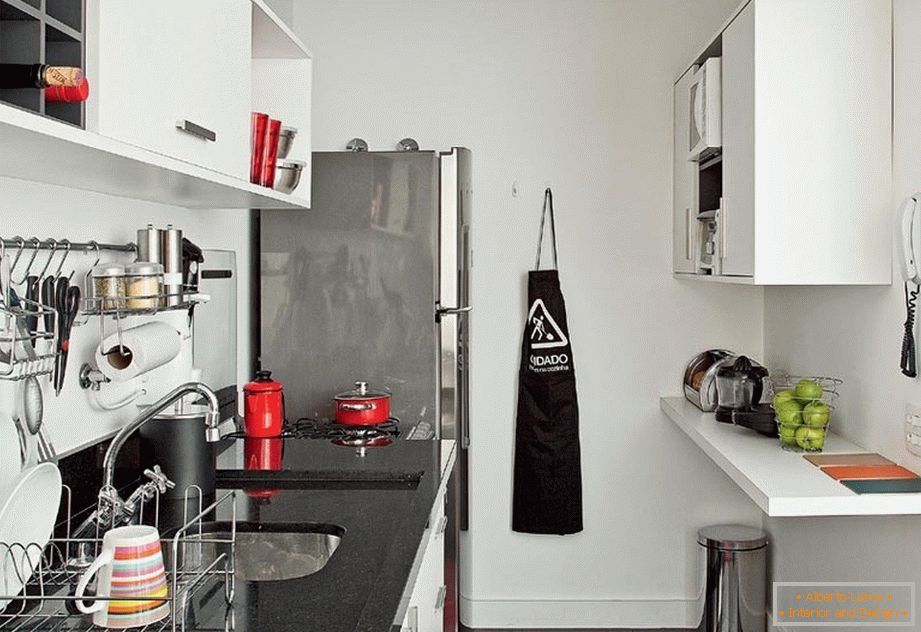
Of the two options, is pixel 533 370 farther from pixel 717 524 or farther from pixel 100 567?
pixel 100 567

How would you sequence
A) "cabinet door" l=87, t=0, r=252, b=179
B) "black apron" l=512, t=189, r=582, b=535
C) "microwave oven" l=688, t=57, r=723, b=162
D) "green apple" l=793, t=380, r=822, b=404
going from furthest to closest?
"black apron" l=512, t=189, r=582, b=535, "microwave oven" l=688, t=57, r=723, b=162, "green apple" l=793, t=380, r=822, b=404, "cabinet door" l=87, t=0, r=252, b=179

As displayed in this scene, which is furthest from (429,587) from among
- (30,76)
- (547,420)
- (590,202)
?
(590,202)

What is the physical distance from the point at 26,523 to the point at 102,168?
1.85ft

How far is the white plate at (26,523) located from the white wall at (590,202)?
2634 millimetres

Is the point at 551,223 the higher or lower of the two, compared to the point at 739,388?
higher

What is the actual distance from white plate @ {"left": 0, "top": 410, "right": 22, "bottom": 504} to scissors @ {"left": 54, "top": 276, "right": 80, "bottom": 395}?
39 centimetres

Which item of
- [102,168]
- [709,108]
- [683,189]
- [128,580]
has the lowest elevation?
[128,580]

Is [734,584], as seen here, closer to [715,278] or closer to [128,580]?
[715,278]

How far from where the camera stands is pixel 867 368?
3150 mm

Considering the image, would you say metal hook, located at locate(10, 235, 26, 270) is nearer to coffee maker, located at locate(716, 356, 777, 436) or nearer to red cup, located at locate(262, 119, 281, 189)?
red cup, located at locate(262, 119, 281, 189)

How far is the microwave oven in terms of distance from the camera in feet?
11.2

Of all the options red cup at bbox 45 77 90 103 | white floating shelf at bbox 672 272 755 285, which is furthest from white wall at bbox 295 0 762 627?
red cup at bbox 45 77 90 103

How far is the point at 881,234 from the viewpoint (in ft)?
9.65

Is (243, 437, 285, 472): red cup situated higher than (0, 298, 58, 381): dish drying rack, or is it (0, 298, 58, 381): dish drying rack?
(0, 298, 58, 381): dish drying rack
